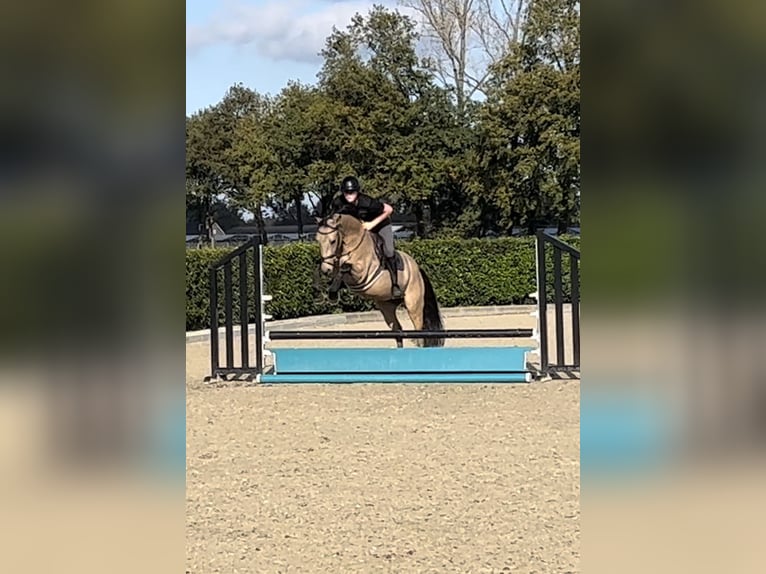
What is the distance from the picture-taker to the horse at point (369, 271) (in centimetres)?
888

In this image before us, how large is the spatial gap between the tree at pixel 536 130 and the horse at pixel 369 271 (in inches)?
605

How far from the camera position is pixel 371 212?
9562 millimetres

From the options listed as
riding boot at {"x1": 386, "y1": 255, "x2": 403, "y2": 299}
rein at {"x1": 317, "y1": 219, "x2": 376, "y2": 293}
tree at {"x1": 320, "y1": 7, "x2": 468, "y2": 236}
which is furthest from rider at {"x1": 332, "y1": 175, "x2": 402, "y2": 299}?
tree at {"x1": 320, "y1": 7, "x2": 468, "y2": 236}

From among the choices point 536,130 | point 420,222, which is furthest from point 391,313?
point 420,222

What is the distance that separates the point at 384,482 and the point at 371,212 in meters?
5.20

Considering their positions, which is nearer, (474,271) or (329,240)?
(329,240)

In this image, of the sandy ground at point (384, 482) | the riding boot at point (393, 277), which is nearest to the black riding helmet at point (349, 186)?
the riding boot at point (393, 277)

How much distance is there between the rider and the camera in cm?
935

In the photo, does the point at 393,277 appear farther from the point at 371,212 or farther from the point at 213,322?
the point at 213,322

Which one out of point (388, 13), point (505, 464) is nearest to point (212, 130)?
point (388, 13)

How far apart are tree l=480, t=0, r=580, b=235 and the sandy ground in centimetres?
1764

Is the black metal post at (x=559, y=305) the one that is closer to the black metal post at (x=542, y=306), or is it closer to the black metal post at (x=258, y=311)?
the black metal post at (x=542, y=306)
